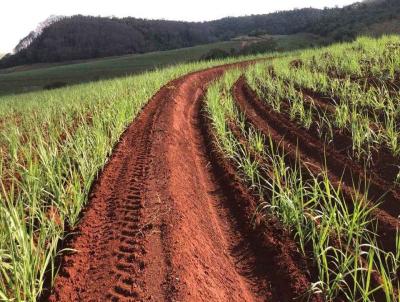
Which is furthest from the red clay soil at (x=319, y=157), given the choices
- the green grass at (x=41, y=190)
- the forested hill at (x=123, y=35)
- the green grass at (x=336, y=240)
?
the forested hill at (x=123, y=35)

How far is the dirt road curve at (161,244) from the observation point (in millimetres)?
3201

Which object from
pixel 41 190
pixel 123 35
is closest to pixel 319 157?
pixel 41 190

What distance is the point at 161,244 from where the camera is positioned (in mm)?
3771

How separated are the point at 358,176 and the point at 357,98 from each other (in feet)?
11.3

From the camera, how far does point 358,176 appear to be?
5184mm

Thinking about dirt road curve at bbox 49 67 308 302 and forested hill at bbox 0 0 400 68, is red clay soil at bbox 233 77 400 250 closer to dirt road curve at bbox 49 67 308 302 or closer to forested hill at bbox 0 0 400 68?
dirt road curve at bbox 49 67 308 302

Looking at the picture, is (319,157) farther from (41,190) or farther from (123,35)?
(123,35)

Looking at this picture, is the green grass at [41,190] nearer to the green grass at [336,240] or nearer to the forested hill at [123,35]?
the green grass at [336,240]

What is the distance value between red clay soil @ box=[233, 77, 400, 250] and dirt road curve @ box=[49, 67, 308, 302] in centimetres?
102

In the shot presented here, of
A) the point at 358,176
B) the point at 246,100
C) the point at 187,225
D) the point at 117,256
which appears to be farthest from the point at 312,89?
the point at 117,256

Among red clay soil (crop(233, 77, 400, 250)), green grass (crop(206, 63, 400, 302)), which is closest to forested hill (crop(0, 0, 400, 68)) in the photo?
red clay soil (crop(233, 77, 400, 250))

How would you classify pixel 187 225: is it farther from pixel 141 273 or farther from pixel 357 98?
pixel 357 98

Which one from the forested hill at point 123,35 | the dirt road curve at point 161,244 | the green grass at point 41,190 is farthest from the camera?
the forested hill at point 123,35

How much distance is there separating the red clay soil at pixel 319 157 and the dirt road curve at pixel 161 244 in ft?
3.36
